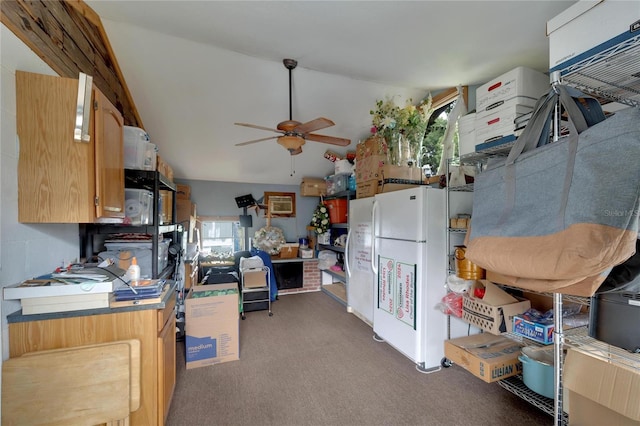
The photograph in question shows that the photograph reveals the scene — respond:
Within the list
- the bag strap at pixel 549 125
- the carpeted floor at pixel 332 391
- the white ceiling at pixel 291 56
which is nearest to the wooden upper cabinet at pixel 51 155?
the white ceiling at pixel 291 56

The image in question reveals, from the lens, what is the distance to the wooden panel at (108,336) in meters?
1.27

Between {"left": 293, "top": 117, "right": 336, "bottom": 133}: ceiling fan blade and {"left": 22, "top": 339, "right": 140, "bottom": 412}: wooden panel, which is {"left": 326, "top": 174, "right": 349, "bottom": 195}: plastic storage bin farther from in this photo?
{"left": 22, "top": 339, "right": 140, "bottom": 412}: wooden panel

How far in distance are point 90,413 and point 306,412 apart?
4.07 ft

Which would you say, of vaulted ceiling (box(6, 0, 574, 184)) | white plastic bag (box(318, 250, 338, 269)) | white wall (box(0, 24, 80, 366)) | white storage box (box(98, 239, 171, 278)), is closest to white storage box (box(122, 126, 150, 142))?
white wall (box(0, 24, 80, 366))

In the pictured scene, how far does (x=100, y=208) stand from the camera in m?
1.36

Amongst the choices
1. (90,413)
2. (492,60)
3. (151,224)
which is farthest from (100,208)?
(492,60)

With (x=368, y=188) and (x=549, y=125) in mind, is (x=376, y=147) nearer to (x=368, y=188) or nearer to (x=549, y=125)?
(x=368, y=188)

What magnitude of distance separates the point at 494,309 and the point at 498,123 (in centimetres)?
128

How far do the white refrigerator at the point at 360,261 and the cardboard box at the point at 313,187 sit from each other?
1.33 metres

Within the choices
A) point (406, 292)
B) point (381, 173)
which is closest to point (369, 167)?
point (381, 173)

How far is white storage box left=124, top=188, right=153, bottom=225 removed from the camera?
201 cm

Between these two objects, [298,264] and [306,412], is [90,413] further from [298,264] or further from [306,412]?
[298,264]

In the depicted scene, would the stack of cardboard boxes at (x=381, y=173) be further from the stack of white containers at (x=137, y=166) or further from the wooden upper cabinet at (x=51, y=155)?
the wooden upper cabinet at (x=51, y=155)

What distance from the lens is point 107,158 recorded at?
148cm
